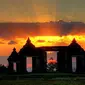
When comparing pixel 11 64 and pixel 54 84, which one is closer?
pixel 54 84

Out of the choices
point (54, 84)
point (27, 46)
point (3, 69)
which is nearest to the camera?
point (54, 84)

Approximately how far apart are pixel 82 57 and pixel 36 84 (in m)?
50.4

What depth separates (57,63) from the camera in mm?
98562

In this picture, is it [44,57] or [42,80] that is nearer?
[42,80]

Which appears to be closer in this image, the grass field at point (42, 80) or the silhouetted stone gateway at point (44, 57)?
the grass field at point (42, 80)

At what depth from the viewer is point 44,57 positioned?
97.3 metres

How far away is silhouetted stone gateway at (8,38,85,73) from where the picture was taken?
93625mm

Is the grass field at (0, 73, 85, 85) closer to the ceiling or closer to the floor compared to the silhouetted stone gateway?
closer to the floor

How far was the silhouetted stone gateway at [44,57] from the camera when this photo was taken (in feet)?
307

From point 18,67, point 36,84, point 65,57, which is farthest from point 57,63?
point 36,84

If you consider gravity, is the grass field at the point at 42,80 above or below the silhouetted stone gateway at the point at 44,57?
below

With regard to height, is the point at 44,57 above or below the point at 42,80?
above

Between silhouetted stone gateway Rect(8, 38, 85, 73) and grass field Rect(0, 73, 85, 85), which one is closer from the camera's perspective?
grass field Rect(0, 73, 85, 85)

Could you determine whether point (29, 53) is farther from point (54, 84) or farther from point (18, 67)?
point (54, 84)
